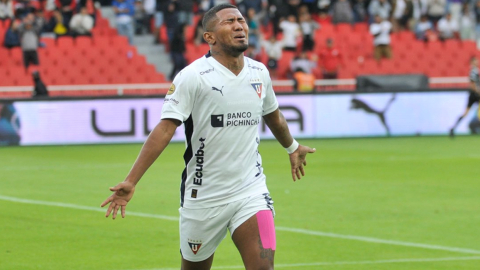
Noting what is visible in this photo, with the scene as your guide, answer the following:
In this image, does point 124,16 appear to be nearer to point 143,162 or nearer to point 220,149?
point 220,149

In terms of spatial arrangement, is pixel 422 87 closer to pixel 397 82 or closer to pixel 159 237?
pixel 397 82

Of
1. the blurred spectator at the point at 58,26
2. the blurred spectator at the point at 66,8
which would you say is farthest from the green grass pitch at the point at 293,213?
the blurred spectator at the point at 58,26

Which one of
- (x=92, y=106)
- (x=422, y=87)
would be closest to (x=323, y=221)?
(x=92, y=106)

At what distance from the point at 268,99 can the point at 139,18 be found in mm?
23205

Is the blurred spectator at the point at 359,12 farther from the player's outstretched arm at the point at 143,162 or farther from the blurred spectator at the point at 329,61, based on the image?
the player's outstretched arm at the point at 143,162

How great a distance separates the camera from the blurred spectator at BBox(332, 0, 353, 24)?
30.8m

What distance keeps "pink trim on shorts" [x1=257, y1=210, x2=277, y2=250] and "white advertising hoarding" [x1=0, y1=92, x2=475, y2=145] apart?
17.1 m

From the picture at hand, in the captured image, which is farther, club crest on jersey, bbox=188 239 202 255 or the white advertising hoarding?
the white advertising hoarding

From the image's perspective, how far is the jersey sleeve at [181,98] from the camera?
5672 mm

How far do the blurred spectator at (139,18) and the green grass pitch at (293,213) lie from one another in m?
9.54

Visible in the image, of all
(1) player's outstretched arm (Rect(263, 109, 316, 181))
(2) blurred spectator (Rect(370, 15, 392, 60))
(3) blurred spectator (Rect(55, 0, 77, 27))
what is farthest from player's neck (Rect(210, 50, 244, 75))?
(2) blurred spectator (Rect(370, 15, 392, 60))

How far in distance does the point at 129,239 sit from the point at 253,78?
4.54 m

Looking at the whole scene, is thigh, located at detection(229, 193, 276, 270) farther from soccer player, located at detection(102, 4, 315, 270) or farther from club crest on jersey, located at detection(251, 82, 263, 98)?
club crest on jersey, located at detection(251, 82, 263, 98)

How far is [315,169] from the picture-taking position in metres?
17.1
